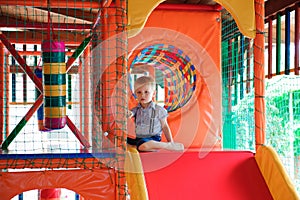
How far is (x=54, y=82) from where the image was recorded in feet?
11.2

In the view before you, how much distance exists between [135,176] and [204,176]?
54 centimetres

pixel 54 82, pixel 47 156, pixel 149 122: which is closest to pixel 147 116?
pixel 149 122

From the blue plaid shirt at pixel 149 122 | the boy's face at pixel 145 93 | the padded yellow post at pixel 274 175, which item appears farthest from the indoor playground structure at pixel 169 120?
the boy's face at pixel 145 93

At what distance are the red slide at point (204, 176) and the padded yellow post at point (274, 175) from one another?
5 cm

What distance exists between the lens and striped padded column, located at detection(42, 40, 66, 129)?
339 centimetres

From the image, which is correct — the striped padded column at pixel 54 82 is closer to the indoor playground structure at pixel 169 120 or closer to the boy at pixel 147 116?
the indoor playground structure at pixel 169 120

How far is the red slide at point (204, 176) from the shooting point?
9.93 ft

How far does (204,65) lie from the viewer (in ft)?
16.1

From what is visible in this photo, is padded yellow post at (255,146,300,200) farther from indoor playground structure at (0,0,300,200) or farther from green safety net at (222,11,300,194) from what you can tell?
green safety net at (222,11,300,194)

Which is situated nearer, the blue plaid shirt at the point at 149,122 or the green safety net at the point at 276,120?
the blue plaid shirt at the point at 149,122

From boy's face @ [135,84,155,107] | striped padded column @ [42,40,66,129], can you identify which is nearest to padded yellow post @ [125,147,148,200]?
striped padded column @ [42,40,66,129]

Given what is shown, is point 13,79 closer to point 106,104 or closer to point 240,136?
point 240,136

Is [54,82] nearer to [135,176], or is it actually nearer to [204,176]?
[135,176]

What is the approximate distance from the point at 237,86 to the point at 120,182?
15.5 ft
